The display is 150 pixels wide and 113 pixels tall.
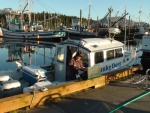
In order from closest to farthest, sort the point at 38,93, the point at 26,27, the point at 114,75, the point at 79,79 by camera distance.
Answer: the point at 38,93, the point at 79,79, the point at 114,75, the point at 26,27

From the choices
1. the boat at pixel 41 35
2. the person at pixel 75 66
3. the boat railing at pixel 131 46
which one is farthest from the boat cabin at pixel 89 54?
the boat at pixel 41 35

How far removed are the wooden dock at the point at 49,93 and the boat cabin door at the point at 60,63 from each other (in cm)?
207

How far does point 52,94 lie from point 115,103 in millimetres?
2235

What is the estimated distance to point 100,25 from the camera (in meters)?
75.2

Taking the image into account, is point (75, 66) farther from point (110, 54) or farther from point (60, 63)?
point (110, 54)

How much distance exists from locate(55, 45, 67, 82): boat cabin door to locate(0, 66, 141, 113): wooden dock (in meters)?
2.07

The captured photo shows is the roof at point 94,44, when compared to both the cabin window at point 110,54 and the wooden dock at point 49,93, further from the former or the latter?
the wooden dock at point 49,93

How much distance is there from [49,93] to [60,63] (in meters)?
3.37

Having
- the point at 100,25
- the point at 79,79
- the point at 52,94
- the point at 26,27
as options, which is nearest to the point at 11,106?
the point at 52,94

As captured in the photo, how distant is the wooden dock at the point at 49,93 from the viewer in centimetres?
691

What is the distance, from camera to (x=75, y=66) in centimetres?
1041

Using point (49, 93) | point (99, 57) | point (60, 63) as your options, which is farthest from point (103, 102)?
point (60, 63)

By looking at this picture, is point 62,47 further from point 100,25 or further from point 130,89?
point 100,25

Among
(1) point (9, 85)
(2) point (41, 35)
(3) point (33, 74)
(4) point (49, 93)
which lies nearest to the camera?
(4) point (49, 93)
